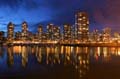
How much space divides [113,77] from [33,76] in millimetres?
8973

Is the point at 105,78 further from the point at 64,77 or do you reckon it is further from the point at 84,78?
the point at 64,77

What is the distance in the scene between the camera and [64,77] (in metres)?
37.1

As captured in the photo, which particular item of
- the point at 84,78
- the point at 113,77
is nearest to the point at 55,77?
the point at 84,78

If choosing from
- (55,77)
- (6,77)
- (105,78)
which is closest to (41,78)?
(55,77)

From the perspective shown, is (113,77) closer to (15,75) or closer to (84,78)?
(84,78)

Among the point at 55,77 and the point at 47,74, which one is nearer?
the point at 55,77

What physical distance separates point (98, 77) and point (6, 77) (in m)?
10.2

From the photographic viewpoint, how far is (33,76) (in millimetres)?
37938

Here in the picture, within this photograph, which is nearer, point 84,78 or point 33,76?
point 84,78

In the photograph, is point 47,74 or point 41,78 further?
point 47,74

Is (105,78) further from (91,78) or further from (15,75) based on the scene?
(15,75)

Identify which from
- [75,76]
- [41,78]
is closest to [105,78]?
[75,76]

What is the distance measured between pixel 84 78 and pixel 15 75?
843 centimetres

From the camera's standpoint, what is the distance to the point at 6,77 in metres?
37.3
